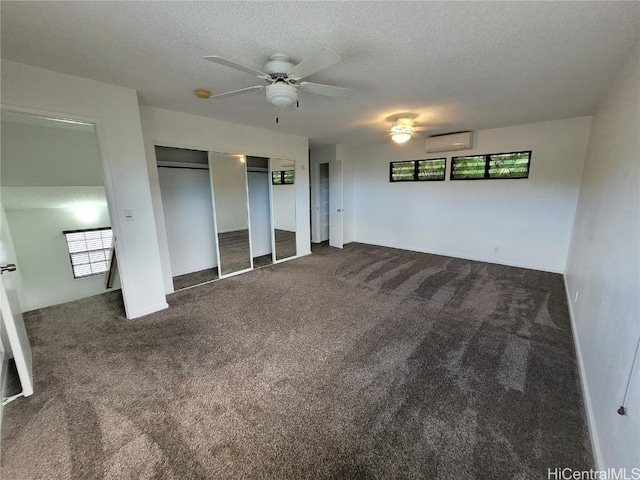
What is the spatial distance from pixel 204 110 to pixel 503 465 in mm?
4411

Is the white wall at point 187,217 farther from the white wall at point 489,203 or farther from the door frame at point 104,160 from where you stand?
the white wall at point 489,203

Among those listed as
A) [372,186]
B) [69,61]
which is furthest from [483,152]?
[69,61]

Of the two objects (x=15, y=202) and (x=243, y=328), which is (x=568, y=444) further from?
(x=15, y=202)

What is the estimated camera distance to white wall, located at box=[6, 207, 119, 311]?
3.98m

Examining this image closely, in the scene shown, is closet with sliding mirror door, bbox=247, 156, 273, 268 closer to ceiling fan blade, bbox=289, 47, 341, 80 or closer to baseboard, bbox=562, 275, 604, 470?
ceiling fan blade, bbox=289, 47, 341, 80

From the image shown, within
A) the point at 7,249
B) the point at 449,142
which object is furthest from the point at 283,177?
the point at 7,249

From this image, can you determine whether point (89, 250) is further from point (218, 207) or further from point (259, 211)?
point (259, 211)

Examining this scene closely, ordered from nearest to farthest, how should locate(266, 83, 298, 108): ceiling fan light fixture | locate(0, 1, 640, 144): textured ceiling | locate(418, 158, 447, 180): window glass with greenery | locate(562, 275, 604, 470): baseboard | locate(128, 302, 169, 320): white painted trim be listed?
locate(562, 275, 604, 470): baseboard → locate(0, 1, 640, 144): textured ceiling → locate(266, 83, 298, 108): ceiling fan light fixture → locate(128, 302, 169, 320): white painted trim → locate(418, 158, 447, 180): window glass with greenery

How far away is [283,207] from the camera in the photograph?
517 centimetres

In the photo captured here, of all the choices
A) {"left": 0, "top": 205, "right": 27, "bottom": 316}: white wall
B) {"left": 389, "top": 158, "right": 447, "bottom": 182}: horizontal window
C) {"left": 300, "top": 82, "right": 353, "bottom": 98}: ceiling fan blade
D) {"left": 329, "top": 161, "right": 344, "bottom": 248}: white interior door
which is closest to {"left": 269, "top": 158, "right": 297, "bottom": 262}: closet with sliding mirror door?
{"left": 329, "top": 161, "right": 344, "bottom": 248}: white interior door

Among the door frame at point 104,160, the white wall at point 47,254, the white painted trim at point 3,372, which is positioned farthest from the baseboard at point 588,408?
the white wall at point 47,254

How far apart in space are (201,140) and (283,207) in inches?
76.9

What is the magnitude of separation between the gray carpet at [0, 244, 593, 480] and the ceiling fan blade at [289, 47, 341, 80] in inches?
89.5

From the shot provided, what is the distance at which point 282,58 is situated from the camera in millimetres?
1923
